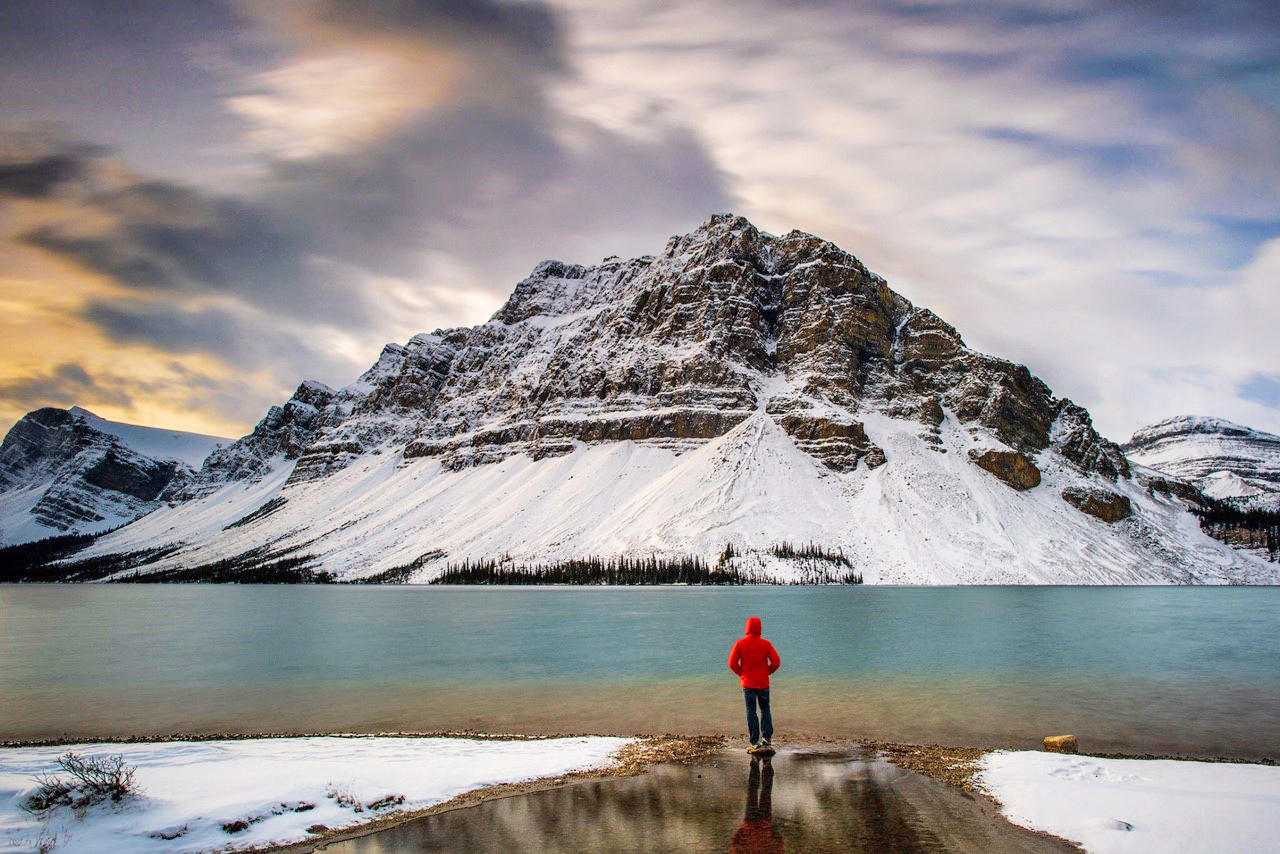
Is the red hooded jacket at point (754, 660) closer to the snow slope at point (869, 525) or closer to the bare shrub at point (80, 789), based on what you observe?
the bare shrub at point (80, 789)

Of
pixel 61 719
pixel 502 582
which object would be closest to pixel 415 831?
pixel 61 719

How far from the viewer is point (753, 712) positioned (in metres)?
16.1

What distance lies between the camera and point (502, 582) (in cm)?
15125

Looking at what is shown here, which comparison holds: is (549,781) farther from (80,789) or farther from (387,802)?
(80,789)

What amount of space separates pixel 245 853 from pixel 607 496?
183877 mm

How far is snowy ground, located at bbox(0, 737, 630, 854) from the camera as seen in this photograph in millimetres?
10320

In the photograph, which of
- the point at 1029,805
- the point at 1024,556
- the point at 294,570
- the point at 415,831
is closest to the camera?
the point at 415,831

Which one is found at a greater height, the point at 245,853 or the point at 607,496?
the point at 607,496

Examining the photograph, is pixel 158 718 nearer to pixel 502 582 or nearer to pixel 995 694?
pixel 995 694

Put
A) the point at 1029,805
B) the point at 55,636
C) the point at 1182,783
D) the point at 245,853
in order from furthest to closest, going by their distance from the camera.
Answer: the point at 55,636 < the point at 1182,783 < the point at 1029,805 < the point at 245,853

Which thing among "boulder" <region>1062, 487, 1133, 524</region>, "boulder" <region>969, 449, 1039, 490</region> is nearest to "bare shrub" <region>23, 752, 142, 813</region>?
"boulder" <region>969, 449, 1039, 490</region>

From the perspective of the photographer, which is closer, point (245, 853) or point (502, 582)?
point (245, 853)

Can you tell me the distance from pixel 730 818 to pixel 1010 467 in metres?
188

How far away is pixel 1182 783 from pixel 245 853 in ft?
49.4
